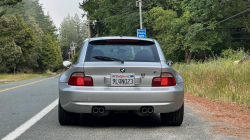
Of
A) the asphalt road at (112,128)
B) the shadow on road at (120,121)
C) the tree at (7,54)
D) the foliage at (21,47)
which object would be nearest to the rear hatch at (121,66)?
the asphalt road at (112,128)

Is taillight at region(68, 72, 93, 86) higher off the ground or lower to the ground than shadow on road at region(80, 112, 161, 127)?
higher

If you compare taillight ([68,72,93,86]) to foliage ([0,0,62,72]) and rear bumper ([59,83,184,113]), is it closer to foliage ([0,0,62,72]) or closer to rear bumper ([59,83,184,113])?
rear bumper ([59,83,184,113])

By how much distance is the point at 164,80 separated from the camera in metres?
5.04

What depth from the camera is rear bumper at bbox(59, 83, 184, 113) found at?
4.86 m

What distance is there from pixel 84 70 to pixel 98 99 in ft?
1.67

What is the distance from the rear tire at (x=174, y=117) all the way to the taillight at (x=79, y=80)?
1.41m

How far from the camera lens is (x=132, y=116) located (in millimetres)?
6578

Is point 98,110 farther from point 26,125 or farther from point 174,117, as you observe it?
point 26,125

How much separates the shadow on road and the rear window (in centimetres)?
117

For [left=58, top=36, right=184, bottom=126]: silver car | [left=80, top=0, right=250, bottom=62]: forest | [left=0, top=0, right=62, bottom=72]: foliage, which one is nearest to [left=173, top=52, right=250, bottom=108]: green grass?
[left=58, top=36, right=184, bottom=126]: silver car

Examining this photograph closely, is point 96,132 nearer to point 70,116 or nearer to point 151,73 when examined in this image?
point 70,116

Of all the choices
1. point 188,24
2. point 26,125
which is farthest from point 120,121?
point 188,24

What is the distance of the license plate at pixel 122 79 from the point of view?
4.93 m

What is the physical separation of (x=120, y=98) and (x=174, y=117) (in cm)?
108
